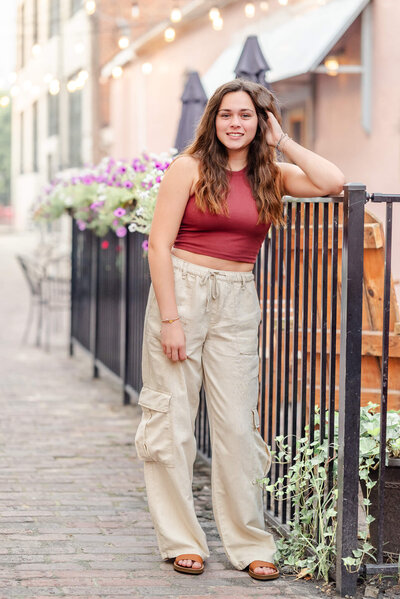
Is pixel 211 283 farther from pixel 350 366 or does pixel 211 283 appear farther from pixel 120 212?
pixel 120 212

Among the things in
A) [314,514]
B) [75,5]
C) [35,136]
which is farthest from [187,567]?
[35,136]

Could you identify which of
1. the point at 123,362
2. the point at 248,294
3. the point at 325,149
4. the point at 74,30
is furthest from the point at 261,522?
the point at 74,30

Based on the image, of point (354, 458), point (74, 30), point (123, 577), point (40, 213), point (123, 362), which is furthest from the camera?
point (74, 30)

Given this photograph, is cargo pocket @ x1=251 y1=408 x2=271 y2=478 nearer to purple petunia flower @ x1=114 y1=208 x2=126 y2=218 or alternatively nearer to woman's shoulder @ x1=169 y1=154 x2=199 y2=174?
woman's shoulder @ x1=169 y1=154 x2=199 y2=174

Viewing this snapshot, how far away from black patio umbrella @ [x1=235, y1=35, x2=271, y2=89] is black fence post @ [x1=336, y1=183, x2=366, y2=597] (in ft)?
13.2

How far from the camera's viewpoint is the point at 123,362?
26.7ft

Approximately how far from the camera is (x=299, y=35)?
11109 mm

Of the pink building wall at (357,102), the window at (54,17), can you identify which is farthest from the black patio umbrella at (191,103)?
the window at (54,17)

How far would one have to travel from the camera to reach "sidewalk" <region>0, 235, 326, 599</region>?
13.1 ft

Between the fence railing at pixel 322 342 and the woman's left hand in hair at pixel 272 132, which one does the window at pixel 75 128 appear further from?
the woman's left hand in hair at pixel 272 132

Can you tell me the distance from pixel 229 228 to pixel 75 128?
71.3 ft

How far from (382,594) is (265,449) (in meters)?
0.73

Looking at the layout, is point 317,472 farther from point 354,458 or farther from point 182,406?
point 182,406

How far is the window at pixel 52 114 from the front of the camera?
27134mm
